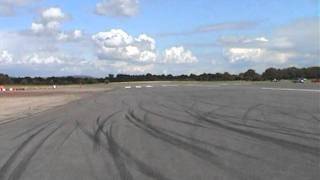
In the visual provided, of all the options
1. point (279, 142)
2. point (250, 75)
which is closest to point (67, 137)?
point (279, 142)

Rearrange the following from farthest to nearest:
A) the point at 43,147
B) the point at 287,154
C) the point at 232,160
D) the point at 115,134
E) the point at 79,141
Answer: the point at 115,134 < the point at 79,141 < the point at 43,147 < the point at 287,154 < the point at 232,160

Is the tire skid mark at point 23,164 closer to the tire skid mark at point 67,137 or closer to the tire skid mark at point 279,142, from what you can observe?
the tire skid mark at point 67,137

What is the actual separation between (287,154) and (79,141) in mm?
5597

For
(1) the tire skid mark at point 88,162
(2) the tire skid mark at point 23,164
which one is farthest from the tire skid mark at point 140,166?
(2) the tire skid mark at point 23,164

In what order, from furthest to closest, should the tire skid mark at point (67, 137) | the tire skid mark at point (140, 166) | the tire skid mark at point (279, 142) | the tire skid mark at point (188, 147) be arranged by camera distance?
the tire skid mark at point (67, 137)
the tire skid mark at point (279, 142)
the tire skid mark at point (188, 147)
the tire skid mark at point (140, 166)

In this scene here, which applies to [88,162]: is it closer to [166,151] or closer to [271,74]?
[166,151]

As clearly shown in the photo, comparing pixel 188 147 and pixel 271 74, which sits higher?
pixel 188 147

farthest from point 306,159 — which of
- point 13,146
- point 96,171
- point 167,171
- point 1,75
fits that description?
point 1,75

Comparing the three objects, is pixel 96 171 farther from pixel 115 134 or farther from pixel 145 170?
pixel 115 134

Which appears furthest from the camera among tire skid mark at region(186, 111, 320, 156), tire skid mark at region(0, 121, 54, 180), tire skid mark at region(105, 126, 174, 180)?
tire skid mark at region(186, 111, 320, 156)

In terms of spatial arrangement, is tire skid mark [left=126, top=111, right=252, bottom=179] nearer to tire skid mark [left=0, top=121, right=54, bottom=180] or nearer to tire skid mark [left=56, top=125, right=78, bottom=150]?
tire skid mark [left=56, top=125, right=78, bottom=150]

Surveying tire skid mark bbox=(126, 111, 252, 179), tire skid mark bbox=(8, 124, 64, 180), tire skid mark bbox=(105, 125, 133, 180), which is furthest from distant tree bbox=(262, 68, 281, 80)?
tire skid mark bbox=(8, 124, 64, 180)

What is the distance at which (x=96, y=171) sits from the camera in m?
10.1

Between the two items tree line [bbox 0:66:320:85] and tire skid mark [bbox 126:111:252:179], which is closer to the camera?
tire skid mark [bbox 126:111:252:179]
